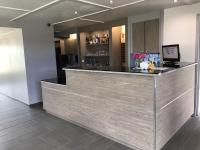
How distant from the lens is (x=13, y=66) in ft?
17.2

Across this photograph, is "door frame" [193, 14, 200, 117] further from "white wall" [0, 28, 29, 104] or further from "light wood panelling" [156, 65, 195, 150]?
"white wall" [0, 28, 29, 104]

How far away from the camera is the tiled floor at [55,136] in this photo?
8.93 feet

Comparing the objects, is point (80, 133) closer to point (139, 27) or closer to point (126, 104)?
point (126, 104)

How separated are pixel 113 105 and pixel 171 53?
168cm

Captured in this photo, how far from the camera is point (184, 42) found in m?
3.82

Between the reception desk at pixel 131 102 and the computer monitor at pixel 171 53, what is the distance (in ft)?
0.96

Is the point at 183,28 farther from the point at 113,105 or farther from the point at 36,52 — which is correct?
the point at 36,52

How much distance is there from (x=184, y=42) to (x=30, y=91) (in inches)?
162

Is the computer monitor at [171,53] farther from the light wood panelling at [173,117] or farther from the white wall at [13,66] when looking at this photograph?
the white wall at [13,66]

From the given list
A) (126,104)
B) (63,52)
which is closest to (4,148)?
(126,104)

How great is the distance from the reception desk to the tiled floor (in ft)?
0.43

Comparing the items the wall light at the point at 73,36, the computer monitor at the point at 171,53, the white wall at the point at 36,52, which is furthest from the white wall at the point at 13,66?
the computer monitor at the point at 171,53

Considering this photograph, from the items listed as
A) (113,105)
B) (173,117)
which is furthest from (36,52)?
(173,117)

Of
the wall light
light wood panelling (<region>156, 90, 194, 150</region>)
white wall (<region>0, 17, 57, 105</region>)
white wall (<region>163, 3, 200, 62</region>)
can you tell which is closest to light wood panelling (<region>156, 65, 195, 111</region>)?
light wood panelling (<region>156, 90, 194, 150</region>)
